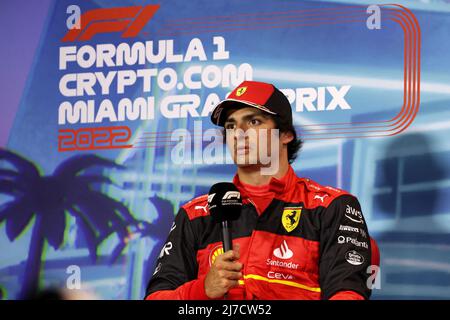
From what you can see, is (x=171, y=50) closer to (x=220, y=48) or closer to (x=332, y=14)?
(x=220, y=48)

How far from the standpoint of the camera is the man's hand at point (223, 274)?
6.44ft

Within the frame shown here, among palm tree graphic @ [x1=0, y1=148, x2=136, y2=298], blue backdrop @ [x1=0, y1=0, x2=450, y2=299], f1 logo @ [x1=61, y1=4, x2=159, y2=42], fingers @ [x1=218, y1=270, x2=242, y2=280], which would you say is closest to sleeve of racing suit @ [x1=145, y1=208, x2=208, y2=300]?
fingers @ [x1=218, y1=270, x2=242, y2=280]

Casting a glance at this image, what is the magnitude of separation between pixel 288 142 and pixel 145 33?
3.59ft

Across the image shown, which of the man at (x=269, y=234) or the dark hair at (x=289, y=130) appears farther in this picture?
the dark hair at (x=289, y=130)

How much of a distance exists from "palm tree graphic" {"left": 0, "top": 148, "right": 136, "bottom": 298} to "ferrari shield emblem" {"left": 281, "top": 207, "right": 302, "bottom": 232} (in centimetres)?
109

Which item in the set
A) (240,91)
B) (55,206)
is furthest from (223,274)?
(55,206)

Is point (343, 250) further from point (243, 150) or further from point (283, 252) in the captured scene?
point (243, 150)

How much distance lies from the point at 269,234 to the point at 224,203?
0.33 meters

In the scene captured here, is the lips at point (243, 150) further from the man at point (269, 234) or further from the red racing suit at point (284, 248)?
the red racing suit at point (284, 248)

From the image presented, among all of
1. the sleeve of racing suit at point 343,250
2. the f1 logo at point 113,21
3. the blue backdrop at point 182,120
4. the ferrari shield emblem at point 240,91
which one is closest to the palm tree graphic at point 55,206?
the blue backdrop at point 182,120

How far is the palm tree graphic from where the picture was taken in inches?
130

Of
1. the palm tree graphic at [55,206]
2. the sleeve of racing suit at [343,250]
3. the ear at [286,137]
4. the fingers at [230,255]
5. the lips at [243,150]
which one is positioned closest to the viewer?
the fingers at [230,255]

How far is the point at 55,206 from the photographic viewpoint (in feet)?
11.1
